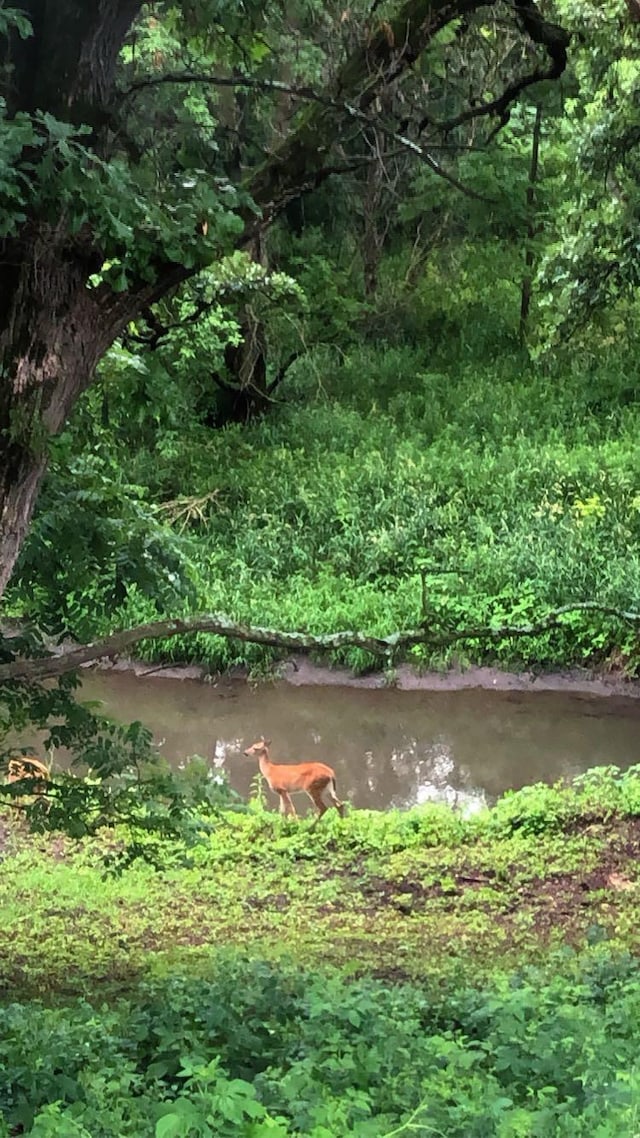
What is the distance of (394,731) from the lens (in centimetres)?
970

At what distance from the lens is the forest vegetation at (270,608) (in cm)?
289

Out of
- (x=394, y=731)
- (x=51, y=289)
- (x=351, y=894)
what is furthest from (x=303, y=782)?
(x=51, y=289)

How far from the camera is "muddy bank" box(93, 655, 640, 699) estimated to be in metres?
10.3

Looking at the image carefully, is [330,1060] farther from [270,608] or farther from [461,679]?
[270,608]

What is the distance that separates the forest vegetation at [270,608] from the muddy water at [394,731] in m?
0.39

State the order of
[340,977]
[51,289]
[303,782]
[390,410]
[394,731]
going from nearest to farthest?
[51,289] → [340,977] → [303,782] → [394,731] → [390,410]

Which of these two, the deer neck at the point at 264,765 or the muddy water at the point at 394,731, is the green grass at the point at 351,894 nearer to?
the deer neck at the point at 264,765

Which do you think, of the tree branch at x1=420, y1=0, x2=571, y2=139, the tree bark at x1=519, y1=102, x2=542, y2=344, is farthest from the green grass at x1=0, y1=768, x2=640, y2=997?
the tree bark at x1=519, y1=102, x2=542, y2=344

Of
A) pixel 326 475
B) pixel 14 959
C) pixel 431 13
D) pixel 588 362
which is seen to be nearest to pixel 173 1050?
pixel 14 959

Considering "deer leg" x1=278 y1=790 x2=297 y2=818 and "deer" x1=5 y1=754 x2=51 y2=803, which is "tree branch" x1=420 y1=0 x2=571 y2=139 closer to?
"deer" x1=5 y1=754 x2=51 y2=803

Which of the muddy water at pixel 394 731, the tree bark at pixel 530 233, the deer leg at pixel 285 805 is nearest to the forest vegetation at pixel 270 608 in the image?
the deer leg at pixel 285 805

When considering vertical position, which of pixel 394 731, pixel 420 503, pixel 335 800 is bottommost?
pixel 394 731

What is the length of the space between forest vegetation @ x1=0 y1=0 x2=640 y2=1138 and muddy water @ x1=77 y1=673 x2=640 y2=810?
15.3 inches

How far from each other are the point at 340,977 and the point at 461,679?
6.34 meters
